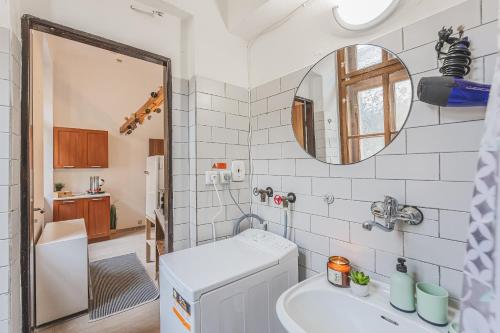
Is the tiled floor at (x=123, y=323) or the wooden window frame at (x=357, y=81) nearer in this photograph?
the wooden window frame at (x=357, y=81)

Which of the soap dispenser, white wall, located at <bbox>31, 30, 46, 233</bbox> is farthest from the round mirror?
white wall, located at <bbox>31, 30, 46, 233</bbox>

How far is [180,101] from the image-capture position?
1.43 metres

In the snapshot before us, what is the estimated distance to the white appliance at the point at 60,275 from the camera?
65.4 inches

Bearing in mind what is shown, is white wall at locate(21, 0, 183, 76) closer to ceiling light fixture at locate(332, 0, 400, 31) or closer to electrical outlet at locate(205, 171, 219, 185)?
electrical outlet at locate(205, 171, 219, 185)

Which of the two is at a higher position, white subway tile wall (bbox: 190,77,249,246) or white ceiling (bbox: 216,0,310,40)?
white ceiling (bbox: 216,0,310,40)

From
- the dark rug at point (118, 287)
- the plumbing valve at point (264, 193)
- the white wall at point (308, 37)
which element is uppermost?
the white wall at point (308, 37)

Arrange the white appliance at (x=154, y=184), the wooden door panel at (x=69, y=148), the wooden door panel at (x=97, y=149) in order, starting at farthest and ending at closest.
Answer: the wooden door panel at (x=97, y=149), the wooden door panel at (x=69, y=148), the white appliance at (x=154, y=184)

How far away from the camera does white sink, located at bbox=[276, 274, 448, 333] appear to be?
0.79 metres

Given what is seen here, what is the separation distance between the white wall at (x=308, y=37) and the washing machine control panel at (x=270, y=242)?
99 cm

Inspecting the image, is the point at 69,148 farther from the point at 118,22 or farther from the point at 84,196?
the point at 118,22

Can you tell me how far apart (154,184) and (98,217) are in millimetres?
1674

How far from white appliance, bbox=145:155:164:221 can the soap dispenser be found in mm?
2051

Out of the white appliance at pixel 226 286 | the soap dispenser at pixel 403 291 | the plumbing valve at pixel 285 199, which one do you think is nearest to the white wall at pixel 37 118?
the white appliance at pixel 226 286

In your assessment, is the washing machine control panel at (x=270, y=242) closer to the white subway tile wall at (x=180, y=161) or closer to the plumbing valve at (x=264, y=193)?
the plumbing valve at (x=264, y=193)
